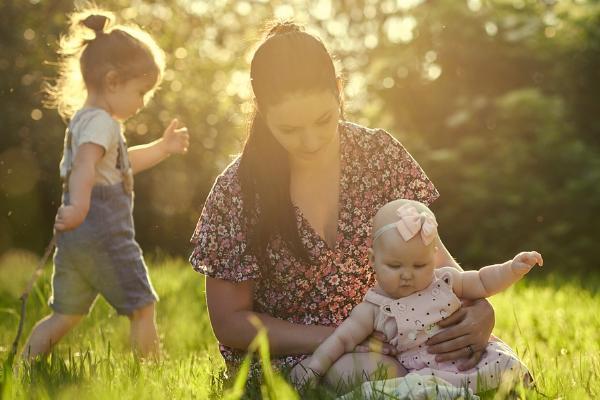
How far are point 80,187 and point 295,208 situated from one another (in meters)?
0.98

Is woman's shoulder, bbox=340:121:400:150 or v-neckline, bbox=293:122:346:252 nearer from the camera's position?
v-neckline, bbox=293:122:346:252

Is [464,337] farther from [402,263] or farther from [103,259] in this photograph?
[103,259]

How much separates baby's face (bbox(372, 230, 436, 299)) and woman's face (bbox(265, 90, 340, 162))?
1.30 ft

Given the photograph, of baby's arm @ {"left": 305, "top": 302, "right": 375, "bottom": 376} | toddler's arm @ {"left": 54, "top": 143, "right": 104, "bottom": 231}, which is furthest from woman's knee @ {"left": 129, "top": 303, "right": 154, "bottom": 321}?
baby's arm @ {"left": 305, "top": 302, "right": 375, "bottom": 376}

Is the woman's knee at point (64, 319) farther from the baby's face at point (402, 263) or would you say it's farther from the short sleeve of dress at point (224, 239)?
the baby's face at point (402, 263)

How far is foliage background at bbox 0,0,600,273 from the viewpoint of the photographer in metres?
8.20

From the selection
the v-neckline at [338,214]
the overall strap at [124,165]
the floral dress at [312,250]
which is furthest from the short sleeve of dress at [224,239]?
the overall strap at [124,165]

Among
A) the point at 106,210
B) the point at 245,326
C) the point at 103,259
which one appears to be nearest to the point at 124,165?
the point at 106,210

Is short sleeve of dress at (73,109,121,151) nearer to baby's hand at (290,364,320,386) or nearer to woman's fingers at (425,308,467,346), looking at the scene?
baby's hand at (290,364,320,386)

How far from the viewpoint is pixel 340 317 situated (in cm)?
291

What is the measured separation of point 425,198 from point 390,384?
2.92 feet

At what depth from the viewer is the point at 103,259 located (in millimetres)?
3664

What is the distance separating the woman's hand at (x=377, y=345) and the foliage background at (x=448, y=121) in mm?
5744

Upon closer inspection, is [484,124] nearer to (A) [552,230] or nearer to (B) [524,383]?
(A) [552,230]
